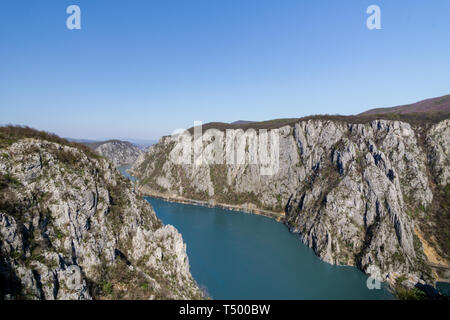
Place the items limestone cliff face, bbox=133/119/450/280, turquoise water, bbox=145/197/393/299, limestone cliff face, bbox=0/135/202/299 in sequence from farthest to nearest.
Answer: limestone cliff face, bbox=133/119/450/280 < turquoise water, bbox=145/197/393/299 < limestone cliff face, bbox=0/135/202/299

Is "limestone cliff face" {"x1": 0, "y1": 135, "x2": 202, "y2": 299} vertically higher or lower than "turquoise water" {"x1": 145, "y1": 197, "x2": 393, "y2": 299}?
higher

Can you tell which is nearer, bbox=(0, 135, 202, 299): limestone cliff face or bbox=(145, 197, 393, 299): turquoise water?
bbox=(0, 135, 202, 299): limestone cliff face

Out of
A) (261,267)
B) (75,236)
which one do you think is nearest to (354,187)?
(261,267)

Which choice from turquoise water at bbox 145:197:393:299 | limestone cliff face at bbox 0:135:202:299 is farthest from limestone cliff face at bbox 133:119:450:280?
limestone cliff face at bbox 0:135:202:299

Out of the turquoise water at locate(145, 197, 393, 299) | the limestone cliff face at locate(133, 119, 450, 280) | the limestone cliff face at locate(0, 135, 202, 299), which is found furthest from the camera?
the limestone cliff face at locate(133, 119, 450, 280)

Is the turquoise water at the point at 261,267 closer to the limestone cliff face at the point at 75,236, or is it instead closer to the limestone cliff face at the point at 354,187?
the limestone cliff face at the point at 354,187

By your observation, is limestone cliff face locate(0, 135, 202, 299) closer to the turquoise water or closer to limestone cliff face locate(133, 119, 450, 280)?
the turquoise water
